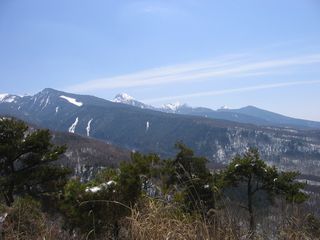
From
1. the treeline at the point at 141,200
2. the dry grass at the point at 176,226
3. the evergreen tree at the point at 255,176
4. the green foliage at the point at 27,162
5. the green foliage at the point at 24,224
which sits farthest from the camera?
the evergreen tree at the point at 255,176

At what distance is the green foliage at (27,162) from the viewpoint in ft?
78.7

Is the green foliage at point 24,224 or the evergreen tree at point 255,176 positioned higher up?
the green foliage at point 24,224

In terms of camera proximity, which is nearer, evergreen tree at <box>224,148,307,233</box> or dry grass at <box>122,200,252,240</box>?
dry grass at <box>122,200,252,240</box>

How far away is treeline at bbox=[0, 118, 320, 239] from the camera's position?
425 centimetres

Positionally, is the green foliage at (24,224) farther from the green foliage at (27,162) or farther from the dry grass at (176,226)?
the green foliage at (27,162)

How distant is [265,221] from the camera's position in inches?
176

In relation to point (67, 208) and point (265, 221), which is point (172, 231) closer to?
point (265, 221)

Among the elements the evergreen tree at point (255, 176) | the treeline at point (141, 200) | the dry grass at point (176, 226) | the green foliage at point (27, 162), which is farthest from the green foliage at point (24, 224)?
the evergreen tree at point (255, 176)

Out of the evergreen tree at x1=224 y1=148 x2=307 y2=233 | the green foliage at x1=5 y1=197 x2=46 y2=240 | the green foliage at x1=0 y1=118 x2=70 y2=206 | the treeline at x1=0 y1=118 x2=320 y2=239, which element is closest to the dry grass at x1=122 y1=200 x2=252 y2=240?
the treeline at x1=0 y1=118 x2=320 y2=239

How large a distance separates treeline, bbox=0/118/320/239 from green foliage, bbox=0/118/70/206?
54 millimetres

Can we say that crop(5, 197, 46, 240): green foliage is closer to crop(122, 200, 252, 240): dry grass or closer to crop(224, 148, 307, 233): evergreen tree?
crop(122, 200, 252, 240): dry grass

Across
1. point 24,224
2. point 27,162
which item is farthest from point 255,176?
point 24,224

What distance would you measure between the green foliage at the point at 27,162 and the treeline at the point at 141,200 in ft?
0.18

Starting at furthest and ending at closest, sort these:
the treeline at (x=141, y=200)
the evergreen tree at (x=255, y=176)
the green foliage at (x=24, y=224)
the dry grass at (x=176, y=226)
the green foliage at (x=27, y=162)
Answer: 1. the evergreen tree at (x=255, y=176)
2. the green foliage at (x=27, y=162)
3. the green foliage at (x=24, y=224)
4. the treeline at (x=141, y=200)
5. the dry grass at (x=176, y=226)
